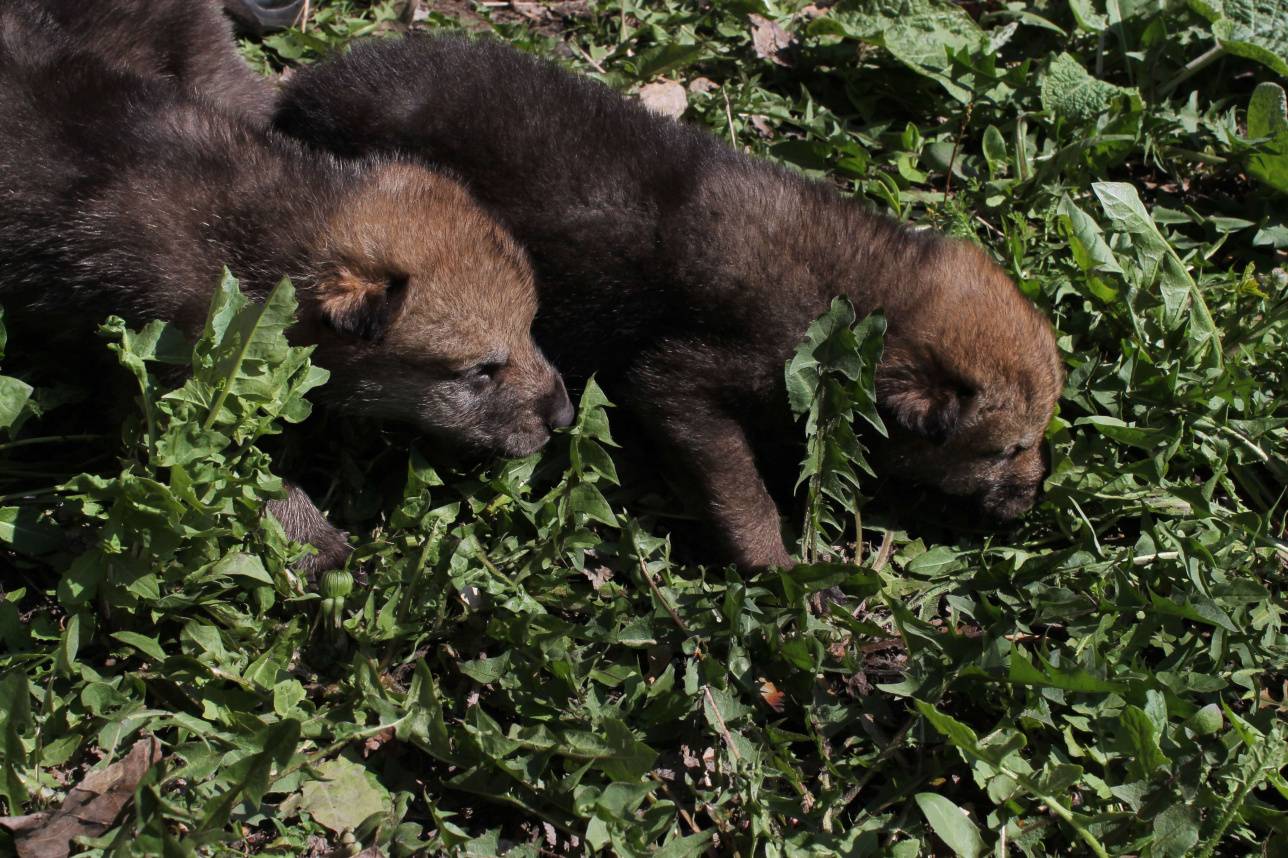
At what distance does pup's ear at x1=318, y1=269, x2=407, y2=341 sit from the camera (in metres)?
4.50

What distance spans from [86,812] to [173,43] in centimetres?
356

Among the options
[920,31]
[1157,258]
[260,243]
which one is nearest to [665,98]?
[920,31]

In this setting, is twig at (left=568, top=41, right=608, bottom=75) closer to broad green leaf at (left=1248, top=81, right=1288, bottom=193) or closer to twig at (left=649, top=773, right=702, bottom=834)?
broad green leaf at (left=1248, top=81, right=1288, bottom=193)

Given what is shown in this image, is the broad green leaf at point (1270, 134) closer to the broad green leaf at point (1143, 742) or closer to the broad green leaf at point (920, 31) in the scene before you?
the broad green leaf at point (920, 31)

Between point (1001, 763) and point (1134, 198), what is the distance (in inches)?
110

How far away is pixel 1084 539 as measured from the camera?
197 inches

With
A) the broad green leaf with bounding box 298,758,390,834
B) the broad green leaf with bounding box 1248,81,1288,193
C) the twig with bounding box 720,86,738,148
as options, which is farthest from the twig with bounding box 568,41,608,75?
the broad green leaf with bounding box 298,758,390,834

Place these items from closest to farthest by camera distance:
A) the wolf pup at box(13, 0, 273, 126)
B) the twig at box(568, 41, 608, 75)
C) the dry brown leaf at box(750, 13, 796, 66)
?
the wolf pup at box(13, 0, 273, 126) < the twig at box(568, 41, 608, 75) < the dry brown leaf at box(750, 13, 796, 66)

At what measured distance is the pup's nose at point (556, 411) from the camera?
4992 millimetres

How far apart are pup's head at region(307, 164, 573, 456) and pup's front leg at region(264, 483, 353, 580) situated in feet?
1.52

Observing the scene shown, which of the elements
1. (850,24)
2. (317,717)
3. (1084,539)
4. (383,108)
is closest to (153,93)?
(383,108)

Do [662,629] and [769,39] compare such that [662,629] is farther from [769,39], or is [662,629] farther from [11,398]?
[769,39]

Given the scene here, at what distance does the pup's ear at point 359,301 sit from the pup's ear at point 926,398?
6.15 ft

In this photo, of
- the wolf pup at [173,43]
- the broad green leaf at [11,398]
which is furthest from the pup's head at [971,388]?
the broad green leaf at [11,398]
